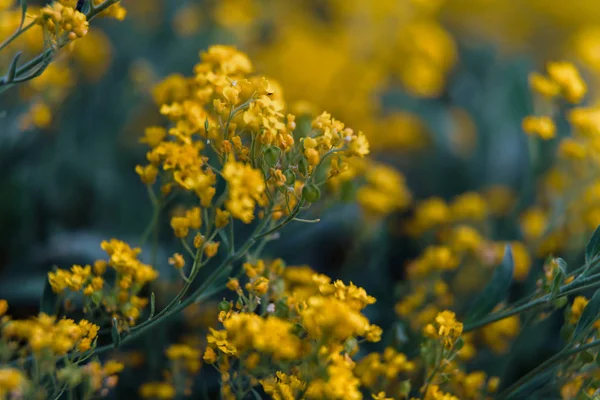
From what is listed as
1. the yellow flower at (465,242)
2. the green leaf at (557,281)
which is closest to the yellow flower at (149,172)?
the green leaf at (557,281)

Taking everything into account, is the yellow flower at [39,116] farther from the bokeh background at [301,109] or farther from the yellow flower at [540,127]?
the yellow flower at [540,127]

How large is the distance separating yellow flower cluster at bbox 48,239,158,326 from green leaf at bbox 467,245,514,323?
492mm

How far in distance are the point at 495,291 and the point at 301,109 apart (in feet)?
1.62

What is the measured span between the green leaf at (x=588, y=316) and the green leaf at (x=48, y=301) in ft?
2.39

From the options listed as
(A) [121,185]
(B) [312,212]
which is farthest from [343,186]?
(A) [121,185]

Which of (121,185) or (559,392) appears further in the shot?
(121,185)

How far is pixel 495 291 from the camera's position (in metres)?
1.01

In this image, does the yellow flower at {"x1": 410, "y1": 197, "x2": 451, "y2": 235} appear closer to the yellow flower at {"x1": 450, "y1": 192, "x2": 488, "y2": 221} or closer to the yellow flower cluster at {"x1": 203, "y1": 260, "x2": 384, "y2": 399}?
the yellow flower at {"x1": 450, "y1": 192, "x2": 488, "y2": 221}

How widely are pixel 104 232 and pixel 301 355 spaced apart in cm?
86

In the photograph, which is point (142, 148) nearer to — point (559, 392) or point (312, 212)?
point (312, 212)

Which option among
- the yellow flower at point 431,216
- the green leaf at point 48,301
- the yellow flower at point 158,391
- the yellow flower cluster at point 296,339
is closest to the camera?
the yellow flower cluster at point 296,339

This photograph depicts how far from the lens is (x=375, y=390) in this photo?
102cm

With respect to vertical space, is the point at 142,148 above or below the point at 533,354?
above

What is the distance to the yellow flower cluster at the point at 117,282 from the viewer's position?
89cm
